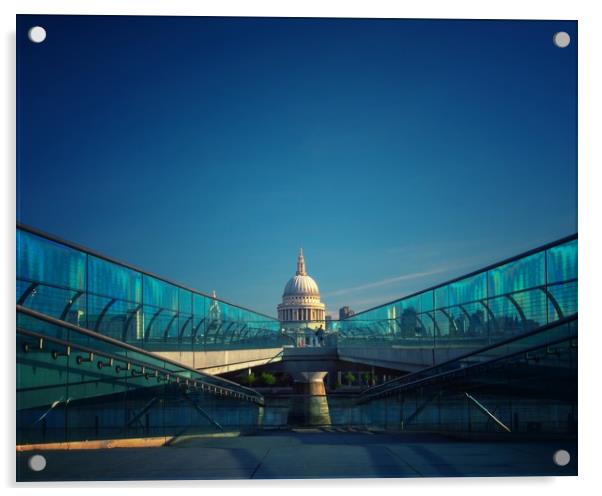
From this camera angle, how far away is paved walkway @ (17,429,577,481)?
5.97m

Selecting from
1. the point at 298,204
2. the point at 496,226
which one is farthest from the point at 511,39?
the point at 298,204

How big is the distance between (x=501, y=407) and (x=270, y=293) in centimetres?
343

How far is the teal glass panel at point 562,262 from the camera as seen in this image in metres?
6.58

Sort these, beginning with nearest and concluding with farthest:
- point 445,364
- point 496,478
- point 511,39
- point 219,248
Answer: point 496,478
point 511,39
point 445,364
point 219,248

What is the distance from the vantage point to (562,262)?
6.80m

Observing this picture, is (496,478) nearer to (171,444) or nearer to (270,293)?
(171,444)

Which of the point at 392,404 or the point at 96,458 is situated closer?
the point at 96,458

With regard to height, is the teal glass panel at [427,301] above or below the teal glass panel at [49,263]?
below

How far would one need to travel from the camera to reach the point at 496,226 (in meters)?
6.82

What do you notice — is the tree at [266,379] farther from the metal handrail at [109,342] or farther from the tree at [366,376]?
the metal handrail at [109,342]

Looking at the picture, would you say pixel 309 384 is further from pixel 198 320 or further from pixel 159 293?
pixel 159 293
